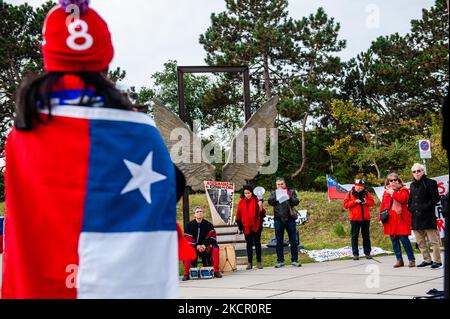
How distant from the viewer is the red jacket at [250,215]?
46.6 ft

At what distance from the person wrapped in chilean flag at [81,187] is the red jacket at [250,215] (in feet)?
36.9

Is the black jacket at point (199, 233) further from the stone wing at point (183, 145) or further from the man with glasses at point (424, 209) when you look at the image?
the man with glasses at point (424, 209)

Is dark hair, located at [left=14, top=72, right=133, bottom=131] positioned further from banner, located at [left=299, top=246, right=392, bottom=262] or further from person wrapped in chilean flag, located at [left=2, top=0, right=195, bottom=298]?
banner, located at [left=299, top=246, right=392, bottom=262]

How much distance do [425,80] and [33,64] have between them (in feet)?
57.3

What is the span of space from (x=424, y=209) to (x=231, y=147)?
668cm

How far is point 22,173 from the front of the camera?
2842mm

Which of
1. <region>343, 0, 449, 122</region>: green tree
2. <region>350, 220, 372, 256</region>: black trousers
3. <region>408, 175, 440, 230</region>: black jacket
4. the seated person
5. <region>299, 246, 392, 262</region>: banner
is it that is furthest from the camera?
<region>343, 0, 449, 122</region>: green tree

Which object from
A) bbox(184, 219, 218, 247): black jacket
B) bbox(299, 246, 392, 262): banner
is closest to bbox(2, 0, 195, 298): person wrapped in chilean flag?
bbox(184, 219, 218, 247): black jacket

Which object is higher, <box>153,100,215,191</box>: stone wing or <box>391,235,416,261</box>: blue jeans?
<box>153,100,215,191</box>: stone wing

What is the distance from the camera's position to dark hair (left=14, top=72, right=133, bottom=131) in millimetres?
2791

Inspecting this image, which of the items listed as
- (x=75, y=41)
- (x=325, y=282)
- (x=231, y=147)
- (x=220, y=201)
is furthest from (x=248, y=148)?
(x=75, y=41)

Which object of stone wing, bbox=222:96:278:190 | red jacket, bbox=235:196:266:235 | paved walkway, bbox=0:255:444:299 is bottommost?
paved walkway, bbox=0:255:444:299

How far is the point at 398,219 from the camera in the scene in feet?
39.7
